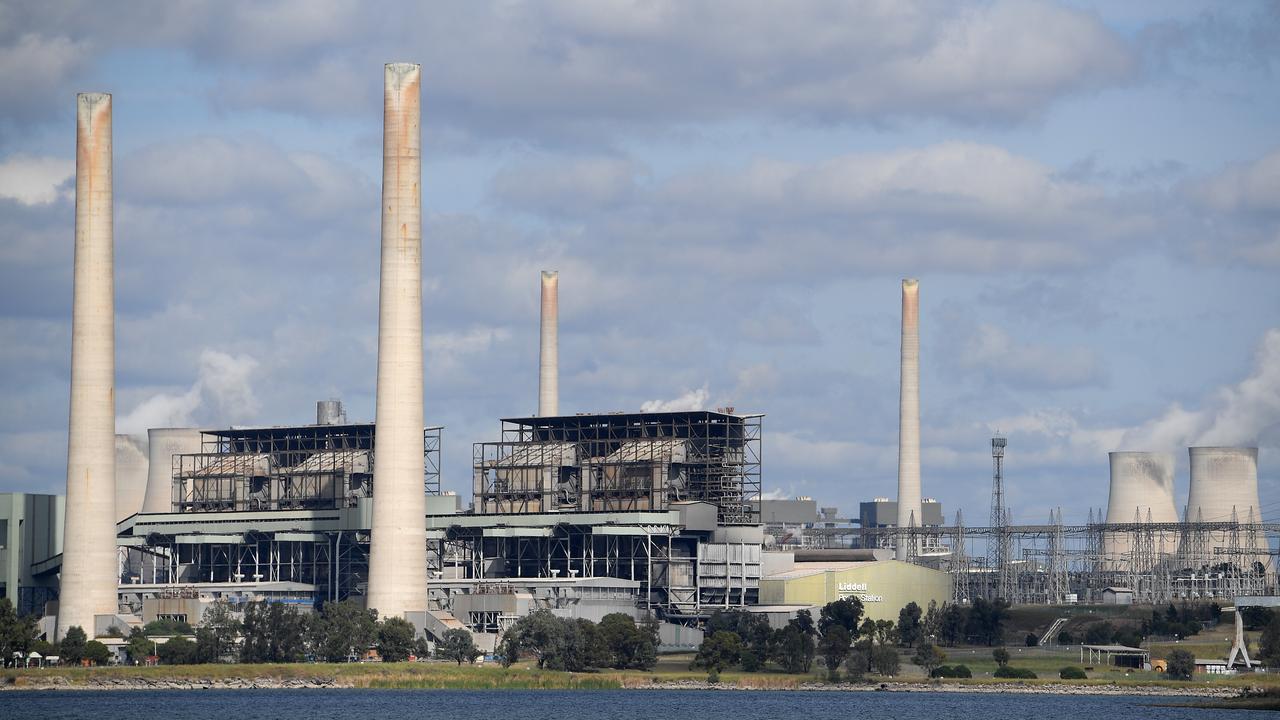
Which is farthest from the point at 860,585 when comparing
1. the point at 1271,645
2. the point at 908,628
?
the point at 1271,645

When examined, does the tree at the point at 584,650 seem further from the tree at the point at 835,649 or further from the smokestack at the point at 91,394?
the smokestack at the point at 91,394

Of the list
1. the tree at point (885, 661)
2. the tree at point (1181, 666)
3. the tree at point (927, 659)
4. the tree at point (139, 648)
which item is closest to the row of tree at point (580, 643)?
the tree at point (885, 661)

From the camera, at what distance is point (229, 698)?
10262 centimetres

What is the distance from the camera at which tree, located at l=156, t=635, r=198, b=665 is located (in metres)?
117

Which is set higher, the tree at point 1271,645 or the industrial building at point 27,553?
the industrial building at point 27,553

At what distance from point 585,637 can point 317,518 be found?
44351 millimetres

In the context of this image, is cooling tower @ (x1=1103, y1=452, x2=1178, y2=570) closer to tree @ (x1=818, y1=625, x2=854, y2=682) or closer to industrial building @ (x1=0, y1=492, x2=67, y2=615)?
tree @ (x1=818, y1=625, x2=854, y2=682)

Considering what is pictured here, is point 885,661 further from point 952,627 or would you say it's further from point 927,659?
point 952,627

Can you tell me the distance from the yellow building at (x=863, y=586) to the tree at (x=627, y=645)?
29785mm

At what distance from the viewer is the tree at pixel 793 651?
119625mm

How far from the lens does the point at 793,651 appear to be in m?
120

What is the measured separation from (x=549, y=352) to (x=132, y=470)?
47.9 m

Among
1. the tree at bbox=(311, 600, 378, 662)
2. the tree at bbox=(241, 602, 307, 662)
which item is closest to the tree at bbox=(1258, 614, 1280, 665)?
the tree at bbox=(311, 600, 378, 662)

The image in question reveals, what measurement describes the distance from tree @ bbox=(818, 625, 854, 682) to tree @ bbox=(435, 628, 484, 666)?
2361 centimetres
